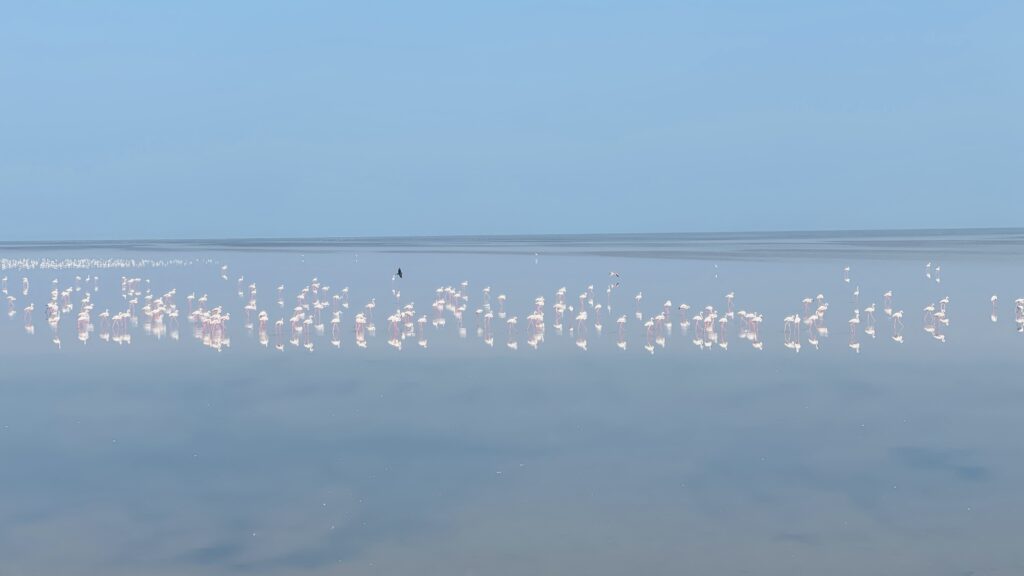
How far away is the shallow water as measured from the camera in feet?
35.7

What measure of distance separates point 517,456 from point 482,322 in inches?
709

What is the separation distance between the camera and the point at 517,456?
1454cm

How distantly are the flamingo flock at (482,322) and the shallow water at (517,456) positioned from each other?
0.63 meters

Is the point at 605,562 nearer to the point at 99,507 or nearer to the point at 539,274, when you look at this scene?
the point at 99,507

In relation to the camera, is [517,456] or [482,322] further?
[482,322]

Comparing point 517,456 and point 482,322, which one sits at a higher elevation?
point 482,322

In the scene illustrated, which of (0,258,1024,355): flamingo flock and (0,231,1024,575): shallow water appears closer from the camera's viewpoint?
(0,231,1024,575): shallow water

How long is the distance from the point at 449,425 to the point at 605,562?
6506 millimetres

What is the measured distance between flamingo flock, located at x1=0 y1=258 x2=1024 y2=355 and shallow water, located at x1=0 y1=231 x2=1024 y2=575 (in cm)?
63

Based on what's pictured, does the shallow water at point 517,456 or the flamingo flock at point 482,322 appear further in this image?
the flamingo flock at point 482,322

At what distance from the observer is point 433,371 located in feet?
74.0

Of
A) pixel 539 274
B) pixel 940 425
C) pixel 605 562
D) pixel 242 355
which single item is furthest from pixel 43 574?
pixel 539 274

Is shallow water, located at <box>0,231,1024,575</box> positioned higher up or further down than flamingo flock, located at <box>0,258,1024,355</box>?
further down

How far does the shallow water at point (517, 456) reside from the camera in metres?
10.9
